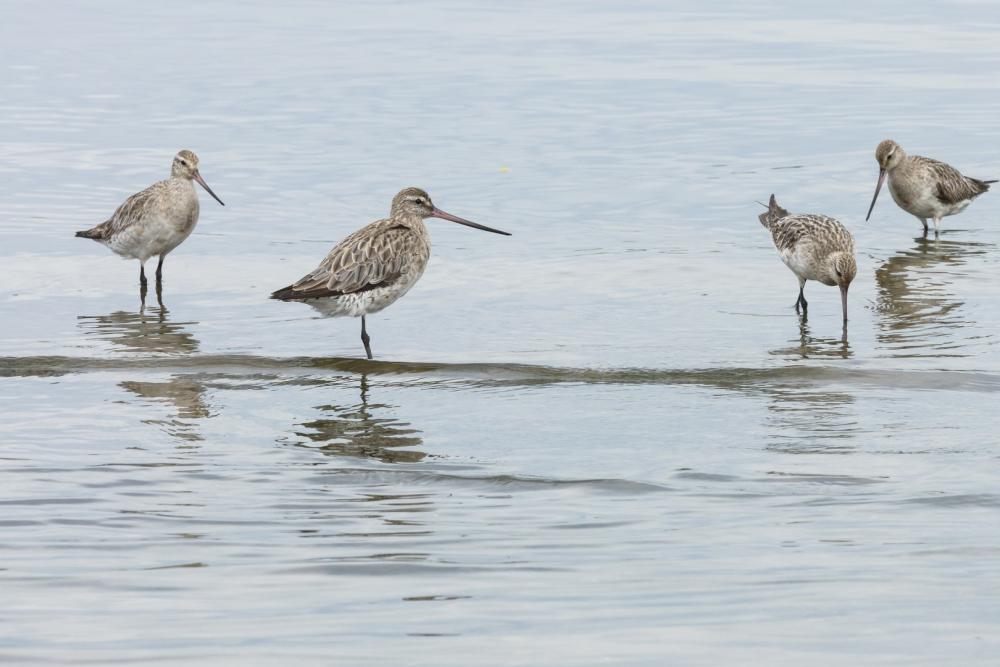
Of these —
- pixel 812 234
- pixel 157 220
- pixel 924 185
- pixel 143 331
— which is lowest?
pixel 143 331

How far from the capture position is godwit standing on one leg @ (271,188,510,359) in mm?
11539

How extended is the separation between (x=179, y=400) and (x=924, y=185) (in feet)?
29.3

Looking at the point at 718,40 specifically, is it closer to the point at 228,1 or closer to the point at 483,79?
the point at 483,79

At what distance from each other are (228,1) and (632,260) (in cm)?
2084

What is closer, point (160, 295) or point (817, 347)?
point (817, 347)

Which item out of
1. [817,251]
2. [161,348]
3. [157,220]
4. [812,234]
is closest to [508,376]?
[161,348]

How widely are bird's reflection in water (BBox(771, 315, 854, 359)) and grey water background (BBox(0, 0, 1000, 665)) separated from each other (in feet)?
0.26

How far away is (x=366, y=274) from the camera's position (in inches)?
460

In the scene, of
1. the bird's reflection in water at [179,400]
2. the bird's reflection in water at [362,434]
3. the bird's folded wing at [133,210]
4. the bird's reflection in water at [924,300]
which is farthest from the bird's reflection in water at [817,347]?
the bird's folded wing at [133,210]

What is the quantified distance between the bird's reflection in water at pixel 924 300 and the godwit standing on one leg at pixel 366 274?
351 centimetres

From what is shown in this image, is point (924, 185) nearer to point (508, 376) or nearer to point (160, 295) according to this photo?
point (508, 376)

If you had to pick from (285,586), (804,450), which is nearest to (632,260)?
(804,450)

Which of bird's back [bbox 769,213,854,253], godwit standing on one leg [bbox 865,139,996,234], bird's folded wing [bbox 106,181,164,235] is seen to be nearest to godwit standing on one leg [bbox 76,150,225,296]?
bird's folded wing [bbox 106,181,164,235]

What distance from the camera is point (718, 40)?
89.4 ft
